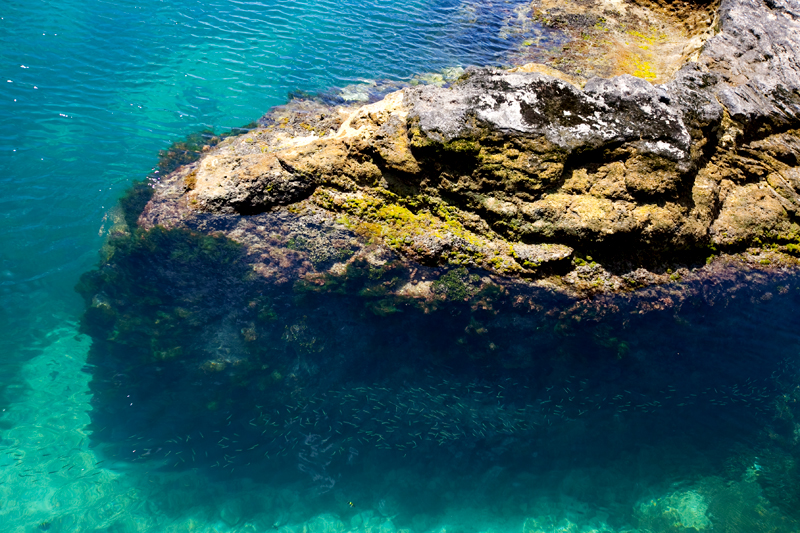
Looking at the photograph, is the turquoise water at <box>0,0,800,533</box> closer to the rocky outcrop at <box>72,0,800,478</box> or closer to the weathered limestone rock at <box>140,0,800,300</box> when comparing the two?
the rocky outcrop at <box>72,0,800,478</box>

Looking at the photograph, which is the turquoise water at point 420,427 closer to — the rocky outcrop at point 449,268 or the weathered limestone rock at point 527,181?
the rocky outcrop at point 449,268

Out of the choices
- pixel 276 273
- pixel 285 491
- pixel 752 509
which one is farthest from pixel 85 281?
pixel 752 509

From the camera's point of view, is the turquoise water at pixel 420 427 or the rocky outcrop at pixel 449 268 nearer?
the rocky outcrop at pixel 449 268

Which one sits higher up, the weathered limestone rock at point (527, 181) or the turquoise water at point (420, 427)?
the weathered limestone rock at point (527, 181)

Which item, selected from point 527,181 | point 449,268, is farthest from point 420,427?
point 527,181

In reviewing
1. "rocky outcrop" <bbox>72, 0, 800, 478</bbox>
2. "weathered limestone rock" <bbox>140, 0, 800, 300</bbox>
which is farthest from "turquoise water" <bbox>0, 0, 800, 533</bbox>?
"weathered limestone rock" <bbox>140, 0, 800, 300</bbox>

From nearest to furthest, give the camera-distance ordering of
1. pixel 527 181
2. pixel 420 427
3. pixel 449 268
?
pixel 527 181
pixel 449 268
pixel 420 427

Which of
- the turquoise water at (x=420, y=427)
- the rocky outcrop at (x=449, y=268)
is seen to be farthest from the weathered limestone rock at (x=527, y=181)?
the turquoise water at (x=420, y=427)

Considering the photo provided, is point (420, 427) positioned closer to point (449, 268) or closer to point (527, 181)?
point (449, 268)
